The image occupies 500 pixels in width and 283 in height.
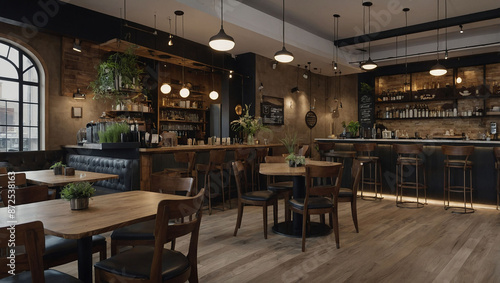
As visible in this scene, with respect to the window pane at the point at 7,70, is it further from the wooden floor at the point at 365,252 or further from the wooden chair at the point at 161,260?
the wooden chair at the point at 161,260

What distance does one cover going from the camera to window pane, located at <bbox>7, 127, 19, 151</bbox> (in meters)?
6.90

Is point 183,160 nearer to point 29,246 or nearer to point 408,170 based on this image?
point 29,246

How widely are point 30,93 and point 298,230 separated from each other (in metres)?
6.20

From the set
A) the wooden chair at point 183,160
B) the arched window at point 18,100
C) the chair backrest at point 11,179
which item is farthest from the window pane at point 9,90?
the chair backrest at point 11,179

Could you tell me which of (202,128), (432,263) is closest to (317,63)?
(202,128)

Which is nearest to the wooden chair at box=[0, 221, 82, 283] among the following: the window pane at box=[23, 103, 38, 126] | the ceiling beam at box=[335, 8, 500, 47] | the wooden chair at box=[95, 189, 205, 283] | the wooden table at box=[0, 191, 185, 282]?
the wooden table at box=[0, 191, 185, 282]

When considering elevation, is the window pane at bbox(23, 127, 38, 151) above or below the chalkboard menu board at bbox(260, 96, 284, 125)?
below

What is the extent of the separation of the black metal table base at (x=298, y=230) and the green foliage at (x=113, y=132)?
8.74 feet

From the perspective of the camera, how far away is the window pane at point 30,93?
23.2 feet

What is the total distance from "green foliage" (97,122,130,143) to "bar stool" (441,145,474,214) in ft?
17.4

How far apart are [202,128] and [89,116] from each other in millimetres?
3757

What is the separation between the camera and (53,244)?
2.31 metres

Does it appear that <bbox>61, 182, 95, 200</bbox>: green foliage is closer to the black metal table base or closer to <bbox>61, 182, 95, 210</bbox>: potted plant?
<bbox>61, 182, 95, 210</bbox>: potted plant

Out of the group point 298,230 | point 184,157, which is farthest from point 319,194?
point 184,157
